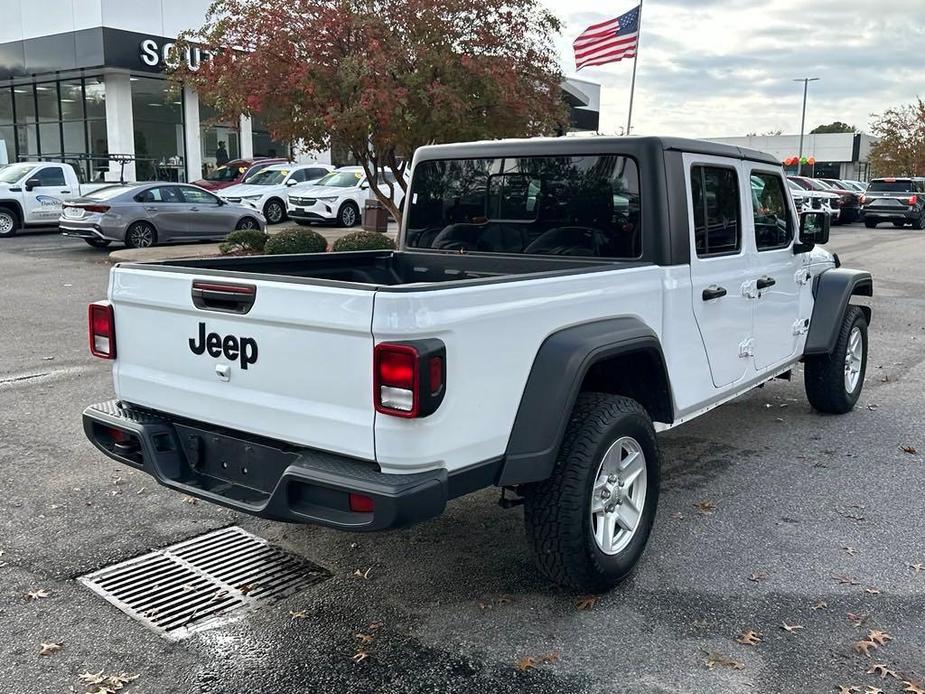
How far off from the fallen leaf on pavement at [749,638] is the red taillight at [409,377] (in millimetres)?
1549

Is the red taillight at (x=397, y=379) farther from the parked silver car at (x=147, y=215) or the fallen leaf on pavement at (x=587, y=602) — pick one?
the parked silver car at (x=147, y=215)

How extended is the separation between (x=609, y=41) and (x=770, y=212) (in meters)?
17.8

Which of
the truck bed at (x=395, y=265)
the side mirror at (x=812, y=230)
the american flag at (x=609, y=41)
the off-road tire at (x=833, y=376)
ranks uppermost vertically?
the american flag at (x=609, y=41)

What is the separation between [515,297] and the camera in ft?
11.1

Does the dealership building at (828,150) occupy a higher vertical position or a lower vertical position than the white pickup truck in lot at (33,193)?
higher

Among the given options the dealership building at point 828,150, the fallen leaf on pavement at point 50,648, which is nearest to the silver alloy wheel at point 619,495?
the fallen leaf on pavement at point 50,648

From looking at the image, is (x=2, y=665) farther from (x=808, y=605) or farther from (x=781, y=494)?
(x=781, y=494)

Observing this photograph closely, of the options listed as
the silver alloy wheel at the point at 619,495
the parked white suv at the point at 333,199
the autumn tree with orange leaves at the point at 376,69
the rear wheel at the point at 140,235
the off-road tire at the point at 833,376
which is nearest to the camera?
the silver alloy wheel at the point at 619,495

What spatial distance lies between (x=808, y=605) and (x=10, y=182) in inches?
827

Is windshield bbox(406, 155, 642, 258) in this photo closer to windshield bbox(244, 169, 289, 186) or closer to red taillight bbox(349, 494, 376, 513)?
red taillight bbox(349, 494, 376, 513)

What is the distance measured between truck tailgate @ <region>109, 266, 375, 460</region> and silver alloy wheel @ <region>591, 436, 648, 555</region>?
45.8 inches

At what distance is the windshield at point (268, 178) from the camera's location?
2391 centimetres

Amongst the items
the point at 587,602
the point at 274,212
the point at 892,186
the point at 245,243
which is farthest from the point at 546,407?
the point at 892,186

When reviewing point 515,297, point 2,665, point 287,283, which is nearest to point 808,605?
point 515,297
